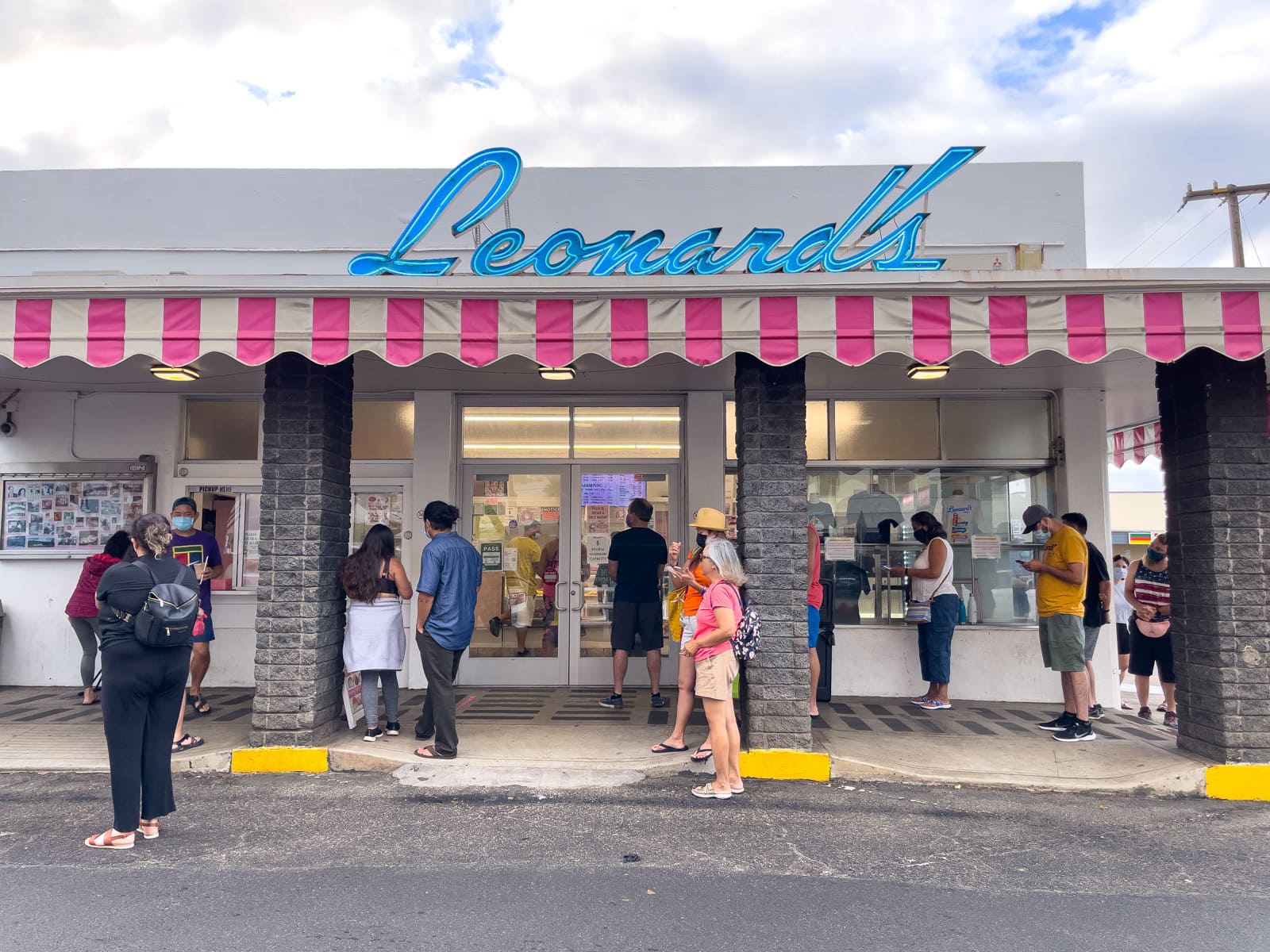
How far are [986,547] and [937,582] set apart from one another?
128 centimetres

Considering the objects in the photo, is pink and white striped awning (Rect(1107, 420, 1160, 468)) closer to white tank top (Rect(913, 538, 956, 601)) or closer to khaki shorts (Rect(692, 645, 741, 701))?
white tank top (Rect(913, 538, 956, 601))

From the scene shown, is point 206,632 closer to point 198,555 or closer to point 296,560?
point 198,555

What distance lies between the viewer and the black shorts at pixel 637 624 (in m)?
7.70

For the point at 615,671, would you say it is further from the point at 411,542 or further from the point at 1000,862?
the point at 1000,862

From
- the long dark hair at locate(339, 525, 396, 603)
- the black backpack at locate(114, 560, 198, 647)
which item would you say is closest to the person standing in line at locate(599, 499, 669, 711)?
the long dark hair at locate(339, 525, 396, 603)

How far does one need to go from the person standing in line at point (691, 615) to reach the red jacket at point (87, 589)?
5.27 meters


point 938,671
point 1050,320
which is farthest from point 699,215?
point 938,671

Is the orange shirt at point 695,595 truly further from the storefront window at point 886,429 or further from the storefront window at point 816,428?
the storefront window at point 886,429

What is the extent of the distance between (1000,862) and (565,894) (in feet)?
7.65

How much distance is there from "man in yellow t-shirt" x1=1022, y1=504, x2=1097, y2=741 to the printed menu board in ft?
29.9

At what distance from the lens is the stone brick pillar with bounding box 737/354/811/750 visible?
5.86m

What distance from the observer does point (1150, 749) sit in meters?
6.32

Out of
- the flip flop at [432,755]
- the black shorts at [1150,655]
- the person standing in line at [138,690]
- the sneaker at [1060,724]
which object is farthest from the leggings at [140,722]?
the black shorts at [1150,655]

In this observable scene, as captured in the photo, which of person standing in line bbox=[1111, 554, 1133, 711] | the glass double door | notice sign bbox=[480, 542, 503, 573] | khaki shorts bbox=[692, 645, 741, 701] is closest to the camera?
khaki shorts bbox=[692, 645, 741, 701]
